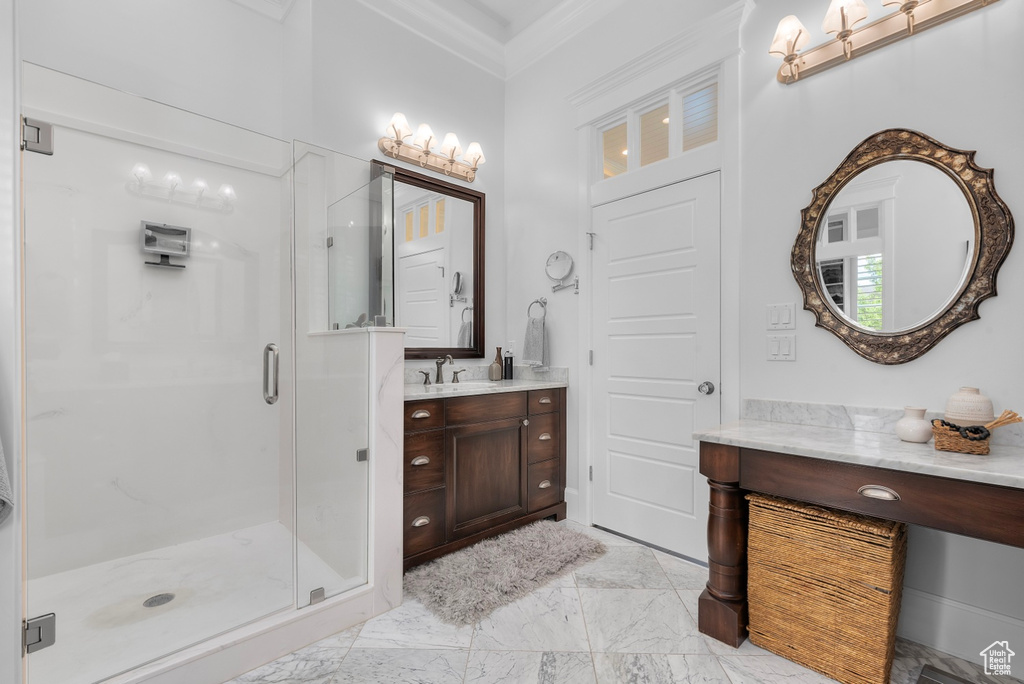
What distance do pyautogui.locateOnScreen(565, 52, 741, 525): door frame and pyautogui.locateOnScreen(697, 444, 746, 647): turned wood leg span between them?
1.91 feet

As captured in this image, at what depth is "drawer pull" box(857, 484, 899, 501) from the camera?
4.71 ft

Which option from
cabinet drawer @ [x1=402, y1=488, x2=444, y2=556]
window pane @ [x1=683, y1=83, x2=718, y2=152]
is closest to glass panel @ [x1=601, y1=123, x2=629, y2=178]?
window pane @ [x1=683, y1=83, x2=718, y2=152]

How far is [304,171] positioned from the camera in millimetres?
1979

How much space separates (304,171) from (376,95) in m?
1.20

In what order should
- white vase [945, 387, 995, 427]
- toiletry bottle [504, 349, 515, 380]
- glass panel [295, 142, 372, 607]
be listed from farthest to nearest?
1. toiletry bottle [504, 349, 515, 380]
2. glass panel [295, 142, 372, 607]
3. white vase [945, 387, 995, 427]

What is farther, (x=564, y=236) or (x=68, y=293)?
(x=564, y=236)

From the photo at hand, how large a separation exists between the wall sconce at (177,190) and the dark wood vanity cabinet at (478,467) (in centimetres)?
136

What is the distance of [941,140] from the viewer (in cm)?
176

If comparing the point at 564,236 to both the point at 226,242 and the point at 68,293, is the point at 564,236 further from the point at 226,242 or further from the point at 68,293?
the point at 68,293

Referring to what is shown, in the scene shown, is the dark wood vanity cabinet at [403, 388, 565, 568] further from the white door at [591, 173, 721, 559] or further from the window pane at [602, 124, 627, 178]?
the window pane at [602, 124, 627, 178]

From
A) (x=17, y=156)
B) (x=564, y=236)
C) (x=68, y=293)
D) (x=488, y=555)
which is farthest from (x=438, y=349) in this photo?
(x=17, y=156)

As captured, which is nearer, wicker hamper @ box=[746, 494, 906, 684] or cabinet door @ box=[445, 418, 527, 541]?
wicker hamper @ box=[746, 494, 906, 684]

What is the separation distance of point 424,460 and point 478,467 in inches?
14.5

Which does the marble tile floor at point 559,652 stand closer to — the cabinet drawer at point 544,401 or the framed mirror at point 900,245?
the cabinet drawer at point 544,401
